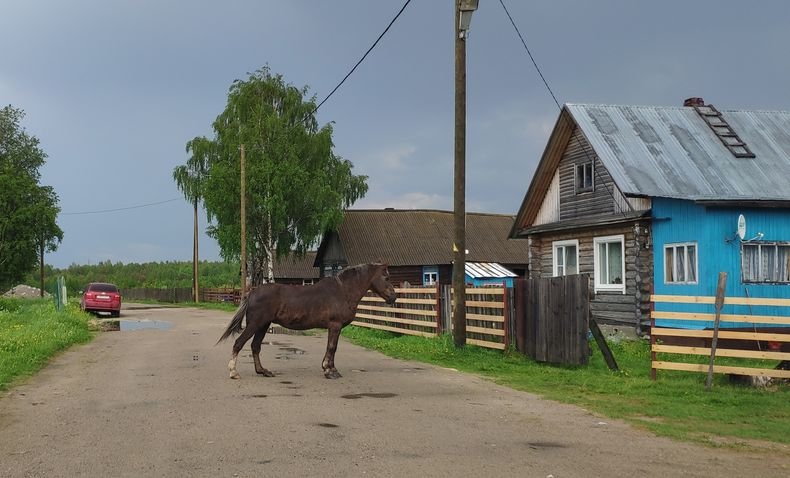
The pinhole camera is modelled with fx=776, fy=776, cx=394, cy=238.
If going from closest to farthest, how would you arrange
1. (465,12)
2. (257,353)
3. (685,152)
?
(257,353) < (465,12) < (685,152)

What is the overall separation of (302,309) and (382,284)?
155 cm

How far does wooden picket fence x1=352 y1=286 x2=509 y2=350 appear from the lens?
16266mm

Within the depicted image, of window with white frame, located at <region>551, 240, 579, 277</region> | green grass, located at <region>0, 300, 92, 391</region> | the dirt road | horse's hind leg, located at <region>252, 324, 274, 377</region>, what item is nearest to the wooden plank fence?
window with white frame, located at <region>551, 240, 579, 277</region>

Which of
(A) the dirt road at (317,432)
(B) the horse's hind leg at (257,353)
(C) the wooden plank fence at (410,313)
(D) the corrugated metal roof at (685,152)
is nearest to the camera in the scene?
(A) the dirt road at (317,432)

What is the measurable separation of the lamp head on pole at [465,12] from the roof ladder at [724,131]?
9.27 meters

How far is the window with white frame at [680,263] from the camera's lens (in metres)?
18.1

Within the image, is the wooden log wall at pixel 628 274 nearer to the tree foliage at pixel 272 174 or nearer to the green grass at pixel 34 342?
the green grass at pixel 34 342

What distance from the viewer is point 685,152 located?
2097 centimetres

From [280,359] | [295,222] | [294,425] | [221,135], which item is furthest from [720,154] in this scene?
[221,135]

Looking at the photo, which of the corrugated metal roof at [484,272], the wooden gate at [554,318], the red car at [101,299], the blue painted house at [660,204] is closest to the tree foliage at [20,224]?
the red car at [101,299]

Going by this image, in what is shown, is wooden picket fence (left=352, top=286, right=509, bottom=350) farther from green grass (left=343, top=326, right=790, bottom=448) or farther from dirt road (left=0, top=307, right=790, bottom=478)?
dirt road (left=0, top=307, right=790, bottom=478)

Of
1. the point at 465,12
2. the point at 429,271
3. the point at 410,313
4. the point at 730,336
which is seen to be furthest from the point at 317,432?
the point at 429,271

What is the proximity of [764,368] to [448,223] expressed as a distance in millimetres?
39782

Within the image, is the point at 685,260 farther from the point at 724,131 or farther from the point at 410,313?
the point at 410,313
